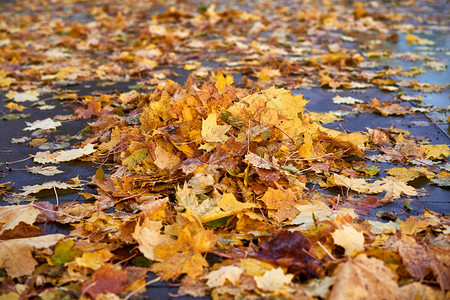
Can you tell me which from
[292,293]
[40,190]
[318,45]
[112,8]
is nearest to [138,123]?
[40,190]

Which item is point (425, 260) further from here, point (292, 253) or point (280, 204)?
point (280, 204)

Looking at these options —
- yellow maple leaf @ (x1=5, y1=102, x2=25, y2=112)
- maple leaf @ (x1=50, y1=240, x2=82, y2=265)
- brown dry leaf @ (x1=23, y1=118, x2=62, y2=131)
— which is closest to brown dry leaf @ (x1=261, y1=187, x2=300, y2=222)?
maple leaf @ (x1=50, y1=240, x2=82, y2=265)

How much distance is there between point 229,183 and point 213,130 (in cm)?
33

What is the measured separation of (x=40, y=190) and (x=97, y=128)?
2.68 ft

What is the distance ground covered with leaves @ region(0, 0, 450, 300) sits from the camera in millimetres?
1579

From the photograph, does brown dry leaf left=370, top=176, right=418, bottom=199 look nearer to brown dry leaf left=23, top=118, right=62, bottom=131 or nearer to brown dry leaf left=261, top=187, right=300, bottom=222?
brown dry leaf left=261, top=187, right=300, bottom=222

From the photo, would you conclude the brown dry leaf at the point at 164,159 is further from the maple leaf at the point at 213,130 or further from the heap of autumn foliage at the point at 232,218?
the maple leaf at the point at 213,130

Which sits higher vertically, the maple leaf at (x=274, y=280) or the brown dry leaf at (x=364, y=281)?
the brown dry leaf at (x=364, y=281)

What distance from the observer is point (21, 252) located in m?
1.70

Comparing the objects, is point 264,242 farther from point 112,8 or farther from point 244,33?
point 112,8

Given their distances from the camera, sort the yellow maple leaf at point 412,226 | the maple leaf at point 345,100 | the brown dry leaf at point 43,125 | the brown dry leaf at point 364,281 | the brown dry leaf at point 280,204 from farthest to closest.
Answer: the maple leaf at point 345,100 → the brown dry leaf at point 43,125 → the brown dry leaf at point 280,204 → the yellow maple leaf at point 412,226 → the brown dry leaf at point 364,281

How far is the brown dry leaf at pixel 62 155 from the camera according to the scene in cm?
266

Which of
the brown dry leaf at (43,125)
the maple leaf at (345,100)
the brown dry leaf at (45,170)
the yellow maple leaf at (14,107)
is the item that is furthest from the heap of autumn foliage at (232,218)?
the yellow maple leaf at (14,107)

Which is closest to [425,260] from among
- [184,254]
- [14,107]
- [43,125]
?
[184,254]
